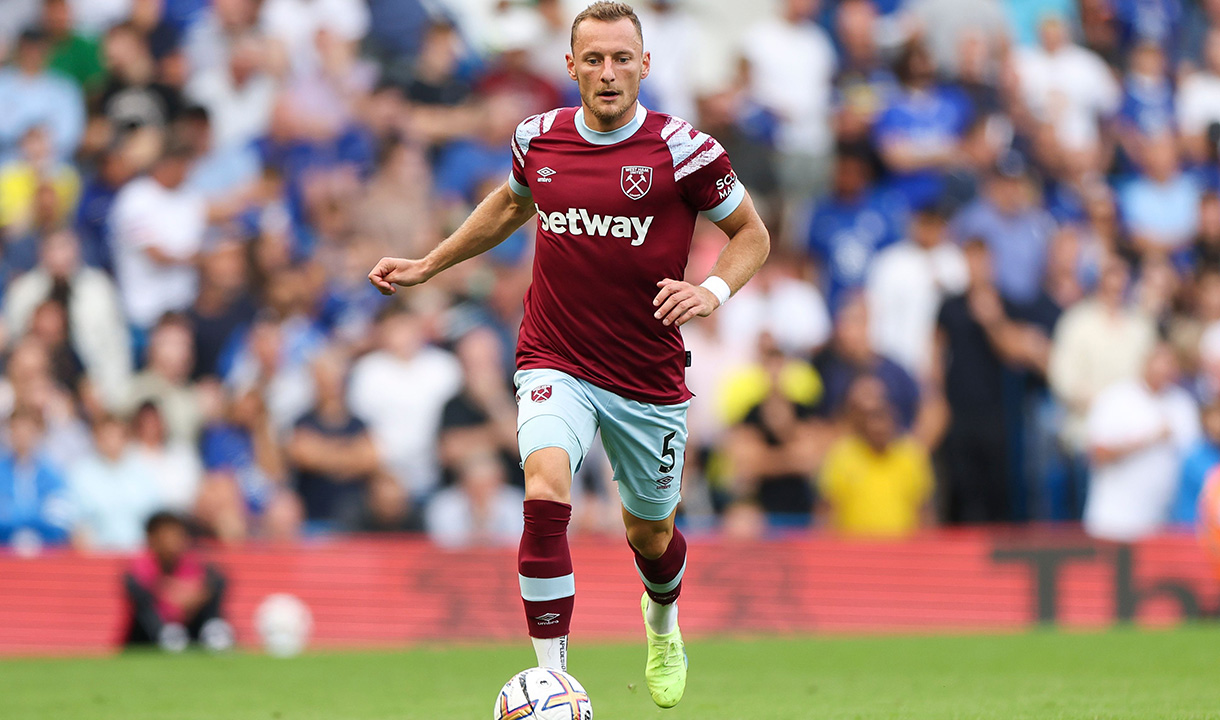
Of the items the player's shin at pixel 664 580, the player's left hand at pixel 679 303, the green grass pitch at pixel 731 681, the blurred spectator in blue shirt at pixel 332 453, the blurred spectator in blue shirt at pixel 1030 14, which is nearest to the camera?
the player's left hand at pixel 679 303

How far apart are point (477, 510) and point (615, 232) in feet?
21.4

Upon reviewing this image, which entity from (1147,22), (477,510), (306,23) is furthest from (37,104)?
(1147,22)

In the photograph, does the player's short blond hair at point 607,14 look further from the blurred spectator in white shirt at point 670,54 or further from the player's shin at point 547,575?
the blurred spectator in white shirt at point 670,54

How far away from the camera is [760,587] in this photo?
12.6 m

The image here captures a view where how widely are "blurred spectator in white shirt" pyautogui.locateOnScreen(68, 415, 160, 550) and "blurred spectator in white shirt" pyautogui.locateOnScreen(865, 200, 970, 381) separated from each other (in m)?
6.26

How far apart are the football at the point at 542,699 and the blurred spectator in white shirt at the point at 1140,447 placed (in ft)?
27.0

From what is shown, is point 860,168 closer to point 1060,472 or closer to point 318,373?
point 1060,472

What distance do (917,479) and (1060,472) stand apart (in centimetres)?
177

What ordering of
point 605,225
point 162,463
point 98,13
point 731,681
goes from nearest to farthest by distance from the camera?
1. point 605,225
2. point 731,681
3. point 162,463
4. point 98,13

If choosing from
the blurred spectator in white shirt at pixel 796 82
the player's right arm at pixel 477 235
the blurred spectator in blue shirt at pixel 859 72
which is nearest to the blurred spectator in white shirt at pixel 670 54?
the blurred spectator in white shirt at pixel 796 82

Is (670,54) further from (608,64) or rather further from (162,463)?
(608,64)

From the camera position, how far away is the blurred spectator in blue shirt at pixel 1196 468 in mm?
13164

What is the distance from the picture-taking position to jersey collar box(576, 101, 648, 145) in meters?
6.82

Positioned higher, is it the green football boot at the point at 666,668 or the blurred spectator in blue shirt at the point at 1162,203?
the blurred spectator in blue shirt at the point at 1162,203
